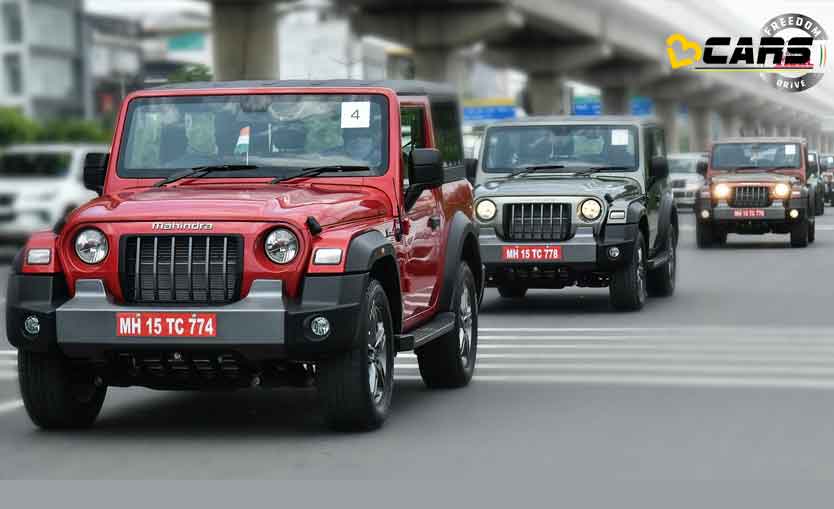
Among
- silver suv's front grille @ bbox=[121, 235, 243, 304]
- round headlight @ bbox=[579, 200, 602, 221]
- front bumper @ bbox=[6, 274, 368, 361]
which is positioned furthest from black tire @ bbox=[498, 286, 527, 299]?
silver suv's front grille @ bbox=[121, 235, 243, 304]

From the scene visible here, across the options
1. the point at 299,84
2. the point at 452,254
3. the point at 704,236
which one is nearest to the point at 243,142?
the point at 299,84

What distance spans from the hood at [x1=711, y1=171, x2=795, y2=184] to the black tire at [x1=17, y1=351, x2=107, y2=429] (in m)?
19.7

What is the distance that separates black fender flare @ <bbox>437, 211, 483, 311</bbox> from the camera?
33.2 feet

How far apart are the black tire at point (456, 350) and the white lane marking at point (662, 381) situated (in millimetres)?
331

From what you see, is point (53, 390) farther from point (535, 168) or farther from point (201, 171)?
point (535, 168)

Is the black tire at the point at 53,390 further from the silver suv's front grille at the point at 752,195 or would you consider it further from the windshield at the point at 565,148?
the silver suv's front grille at the point at 752,195

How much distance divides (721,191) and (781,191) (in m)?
0.91

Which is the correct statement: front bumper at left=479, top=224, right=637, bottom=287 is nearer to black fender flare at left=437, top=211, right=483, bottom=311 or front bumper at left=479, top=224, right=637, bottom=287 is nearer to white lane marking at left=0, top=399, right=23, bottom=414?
black fender flare at left=437, top=211, right=483, bottom=311

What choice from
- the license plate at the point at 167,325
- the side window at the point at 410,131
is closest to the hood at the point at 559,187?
the side window at the point at 410,131

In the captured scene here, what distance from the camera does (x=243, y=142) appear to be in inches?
372

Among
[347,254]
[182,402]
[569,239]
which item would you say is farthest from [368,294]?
[569,239]

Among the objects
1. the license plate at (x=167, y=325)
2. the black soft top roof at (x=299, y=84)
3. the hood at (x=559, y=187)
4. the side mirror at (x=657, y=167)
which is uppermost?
the black soft top roof at (x=299, y=84)

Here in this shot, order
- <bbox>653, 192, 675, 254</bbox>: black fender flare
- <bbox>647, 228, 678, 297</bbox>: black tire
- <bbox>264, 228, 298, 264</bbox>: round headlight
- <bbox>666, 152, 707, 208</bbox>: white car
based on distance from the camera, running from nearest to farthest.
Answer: <bbox>264, 228, 298, 264</bbox>: round headlight
<bbox>653, 192, 675, 254</bbox>: black fender flare
<bbox>647, 228, 678, 297</bbox>: black tire
<bbox>666, 152, 707, 208</bbox>: white car

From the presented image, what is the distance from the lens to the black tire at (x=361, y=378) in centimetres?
830
